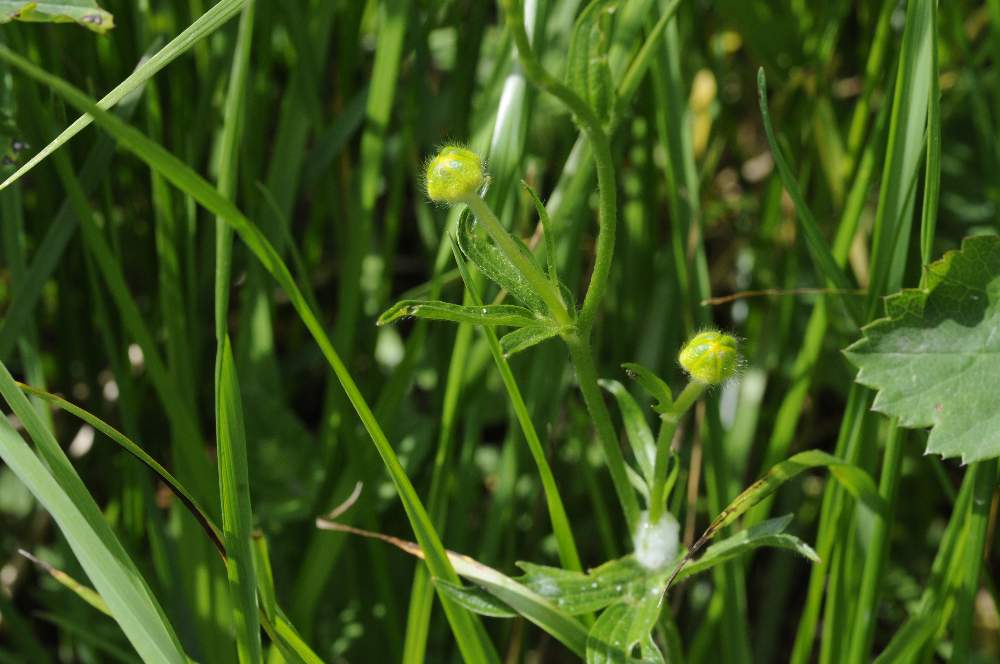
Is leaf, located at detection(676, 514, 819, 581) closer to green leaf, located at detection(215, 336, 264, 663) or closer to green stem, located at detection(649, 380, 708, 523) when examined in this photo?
green stem, located at detection(649, 380, 708, 523)

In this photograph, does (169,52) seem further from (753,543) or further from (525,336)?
(753,543)

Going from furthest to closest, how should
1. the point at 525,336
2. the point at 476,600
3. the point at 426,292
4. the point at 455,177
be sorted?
the point at 426,292
the point at 476,600
the point at 525,336
the point at 455,177

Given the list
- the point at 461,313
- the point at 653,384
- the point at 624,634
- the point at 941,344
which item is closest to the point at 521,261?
the point at 461,313

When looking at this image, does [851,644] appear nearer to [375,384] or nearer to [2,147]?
[375,384]

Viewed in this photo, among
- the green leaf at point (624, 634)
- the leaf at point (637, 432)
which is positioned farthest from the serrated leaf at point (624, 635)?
the leaf at point (637, 432)

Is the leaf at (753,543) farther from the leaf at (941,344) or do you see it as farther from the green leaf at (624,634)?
the leaf at (941,344)

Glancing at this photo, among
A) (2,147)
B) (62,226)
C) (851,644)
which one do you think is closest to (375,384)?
(62,226)

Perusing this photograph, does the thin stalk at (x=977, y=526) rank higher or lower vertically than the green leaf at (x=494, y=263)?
lower
